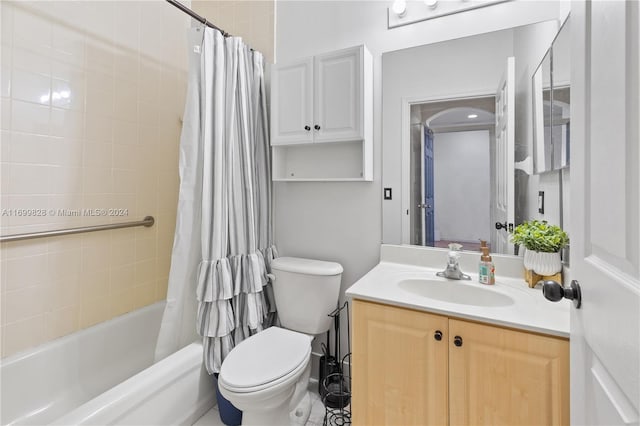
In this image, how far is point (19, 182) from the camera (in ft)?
4.63

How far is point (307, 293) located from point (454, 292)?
0.75 m

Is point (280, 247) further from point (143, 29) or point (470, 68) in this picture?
point (143, 29)

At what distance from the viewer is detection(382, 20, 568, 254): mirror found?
1.40 metres

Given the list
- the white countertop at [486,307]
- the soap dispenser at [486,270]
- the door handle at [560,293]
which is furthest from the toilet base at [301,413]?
the door handle at [560,293]

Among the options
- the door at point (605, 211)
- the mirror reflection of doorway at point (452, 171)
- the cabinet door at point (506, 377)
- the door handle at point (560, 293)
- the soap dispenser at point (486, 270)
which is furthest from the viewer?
the mirror reflection of doorway at point (452, 171)

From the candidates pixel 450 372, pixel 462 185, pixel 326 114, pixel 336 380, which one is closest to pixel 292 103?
pixel 326 114

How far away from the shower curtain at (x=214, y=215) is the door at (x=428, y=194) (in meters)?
0.93

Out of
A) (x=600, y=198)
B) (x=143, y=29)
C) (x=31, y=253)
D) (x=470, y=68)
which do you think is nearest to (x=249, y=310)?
(x=31, y=253)

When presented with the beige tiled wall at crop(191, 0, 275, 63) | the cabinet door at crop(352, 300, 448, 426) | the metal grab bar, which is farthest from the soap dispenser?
the metal grab bar

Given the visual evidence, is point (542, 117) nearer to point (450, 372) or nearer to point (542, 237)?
point (542, 237)

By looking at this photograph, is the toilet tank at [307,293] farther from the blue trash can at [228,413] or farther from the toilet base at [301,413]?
the blue trash can at [228,413]

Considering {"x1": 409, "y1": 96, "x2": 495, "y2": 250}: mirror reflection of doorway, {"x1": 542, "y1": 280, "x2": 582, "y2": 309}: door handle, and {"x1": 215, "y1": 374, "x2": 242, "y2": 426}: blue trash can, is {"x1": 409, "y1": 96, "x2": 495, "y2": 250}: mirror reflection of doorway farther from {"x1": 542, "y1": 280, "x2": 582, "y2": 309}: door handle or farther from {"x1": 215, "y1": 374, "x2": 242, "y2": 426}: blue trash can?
{"x1": 215, "y1": 374, "x2": 242, "y2": 426}: blue trash can

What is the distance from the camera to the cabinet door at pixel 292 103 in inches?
68.2

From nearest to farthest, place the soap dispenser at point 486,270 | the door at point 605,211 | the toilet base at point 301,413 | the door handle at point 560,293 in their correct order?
the door at point 605,211, the door handle at point 560,293, the soap dispenser at point 486,270, the toilet base at point 301,413
